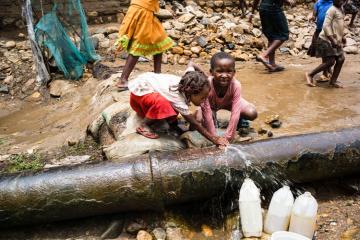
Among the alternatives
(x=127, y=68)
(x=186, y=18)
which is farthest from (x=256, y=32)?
(x=127, y=68)

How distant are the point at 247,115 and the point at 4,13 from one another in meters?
5.66

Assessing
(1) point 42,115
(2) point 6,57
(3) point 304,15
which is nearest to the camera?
(1) point 42,115

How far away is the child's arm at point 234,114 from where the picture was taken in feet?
10.4

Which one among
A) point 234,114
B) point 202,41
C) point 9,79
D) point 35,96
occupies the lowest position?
point 35,96

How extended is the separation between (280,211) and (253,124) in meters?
1.59

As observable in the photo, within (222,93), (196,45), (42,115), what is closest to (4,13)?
(42,115)

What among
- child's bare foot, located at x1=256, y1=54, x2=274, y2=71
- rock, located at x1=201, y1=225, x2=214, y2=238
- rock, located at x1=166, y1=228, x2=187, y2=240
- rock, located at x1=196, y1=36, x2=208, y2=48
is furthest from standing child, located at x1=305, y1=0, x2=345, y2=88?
rock, located at x1=166, y1=228, x2=187, y2=240

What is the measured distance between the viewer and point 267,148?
2.88 meters

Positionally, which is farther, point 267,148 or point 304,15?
point 304,15

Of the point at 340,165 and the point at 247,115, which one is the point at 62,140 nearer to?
the point at 247,115

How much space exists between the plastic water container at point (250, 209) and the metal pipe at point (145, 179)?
226 mm

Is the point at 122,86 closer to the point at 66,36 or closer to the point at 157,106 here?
the point at 157,106

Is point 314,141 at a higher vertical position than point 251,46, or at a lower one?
higher

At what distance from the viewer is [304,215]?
2488 mm
